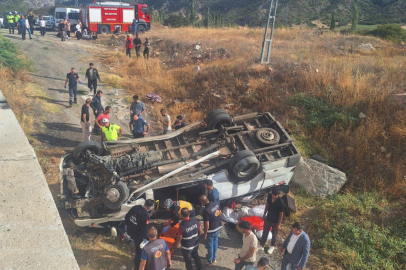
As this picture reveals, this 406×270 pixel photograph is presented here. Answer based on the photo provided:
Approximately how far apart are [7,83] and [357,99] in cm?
1164

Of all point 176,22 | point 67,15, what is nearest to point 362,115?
point 67,15

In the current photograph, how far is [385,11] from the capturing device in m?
44.5

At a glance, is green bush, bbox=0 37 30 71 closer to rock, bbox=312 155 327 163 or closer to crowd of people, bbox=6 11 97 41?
crowd of people, bbox=6 11 97 41

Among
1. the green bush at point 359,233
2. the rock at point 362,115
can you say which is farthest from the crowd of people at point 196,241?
the rock at point 362,115

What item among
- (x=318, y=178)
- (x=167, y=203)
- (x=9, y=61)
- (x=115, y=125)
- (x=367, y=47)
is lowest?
(x=318, y=178)

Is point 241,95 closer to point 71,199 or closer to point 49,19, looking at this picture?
point 71,199

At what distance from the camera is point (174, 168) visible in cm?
575

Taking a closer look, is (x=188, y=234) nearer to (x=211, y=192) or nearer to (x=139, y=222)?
(x=139, y=222)

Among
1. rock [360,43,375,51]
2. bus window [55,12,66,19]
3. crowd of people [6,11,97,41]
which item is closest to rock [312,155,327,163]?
rock [360,43,375,51]

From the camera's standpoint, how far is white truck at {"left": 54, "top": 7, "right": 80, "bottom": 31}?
2547 cm

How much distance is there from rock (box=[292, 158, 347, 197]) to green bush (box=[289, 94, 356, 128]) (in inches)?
74.2

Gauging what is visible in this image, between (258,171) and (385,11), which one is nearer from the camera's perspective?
(258,171)

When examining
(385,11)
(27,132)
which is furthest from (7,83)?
(385,11)

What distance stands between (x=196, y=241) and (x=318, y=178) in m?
3.72
